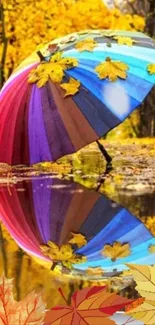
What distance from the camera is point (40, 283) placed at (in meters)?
0.76

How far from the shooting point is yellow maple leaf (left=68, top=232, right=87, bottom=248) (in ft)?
2.80

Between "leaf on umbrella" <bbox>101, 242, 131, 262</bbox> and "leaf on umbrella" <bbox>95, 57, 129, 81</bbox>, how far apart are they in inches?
15.5

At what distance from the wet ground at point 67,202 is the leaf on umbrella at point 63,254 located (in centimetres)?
1

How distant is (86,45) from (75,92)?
0.08 m

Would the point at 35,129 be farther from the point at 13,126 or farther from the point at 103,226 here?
the point at 103,226

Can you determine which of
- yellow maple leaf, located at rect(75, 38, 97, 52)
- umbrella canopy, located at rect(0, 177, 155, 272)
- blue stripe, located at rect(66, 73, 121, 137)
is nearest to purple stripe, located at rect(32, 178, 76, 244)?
umbrella canopy, located at rect(0, 177, 155, 272)

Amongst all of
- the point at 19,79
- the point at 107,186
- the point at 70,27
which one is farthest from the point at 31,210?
the point at 70,27

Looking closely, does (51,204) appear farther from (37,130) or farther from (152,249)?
(152,249)

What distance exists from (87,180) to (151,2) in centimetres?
53

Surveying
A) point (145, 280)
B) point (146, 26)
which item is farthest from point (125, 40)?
point (145, 280)

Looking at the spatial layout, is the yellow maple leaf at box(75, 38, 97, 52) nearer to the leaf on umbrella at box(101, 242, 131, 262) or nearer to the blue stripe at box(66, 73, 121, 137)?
the blue stripe at box(66, 73, 121, 137)

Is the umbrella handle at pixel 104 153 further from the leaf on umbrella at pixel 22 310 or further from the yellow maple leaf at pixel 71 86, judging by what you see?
the leaf on umbrella at pixel 22 310

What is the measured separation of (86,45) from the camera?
1190 millimetres

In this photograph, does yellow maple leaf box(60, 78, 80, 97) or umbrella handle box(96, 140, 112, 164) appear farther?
umbrella handle box(96, 140, 112, 164)
